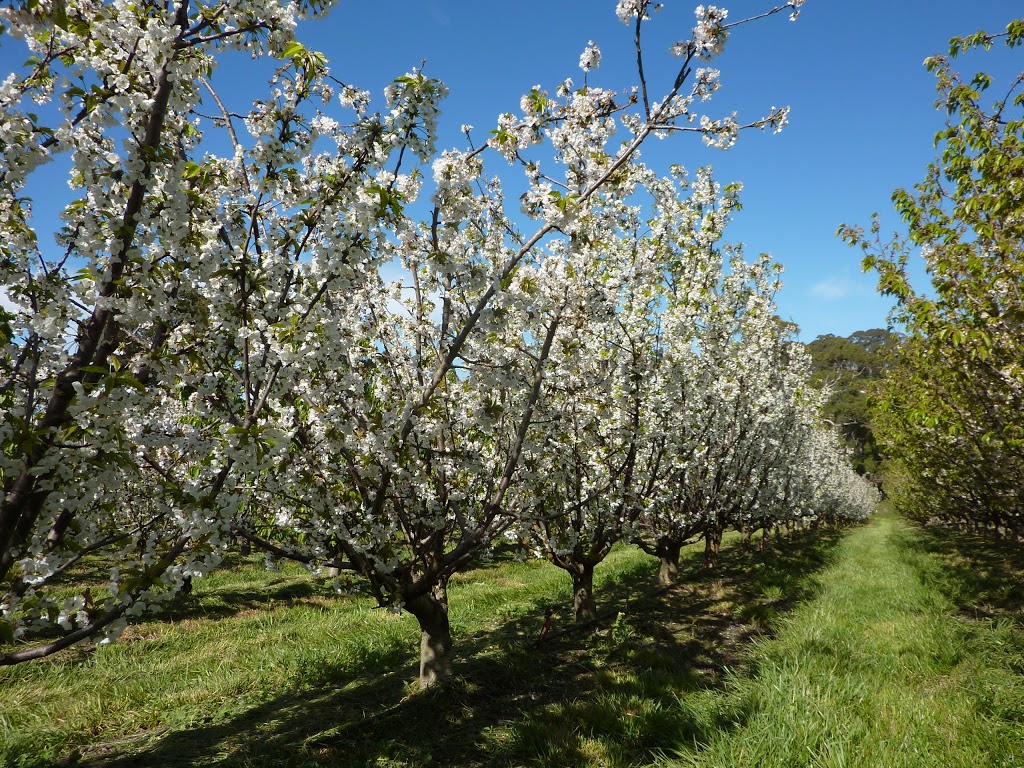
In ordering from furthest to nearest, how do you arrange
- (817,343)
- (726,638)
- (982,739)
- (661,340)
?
(817,343), (726,638), (661,340), (982,739)

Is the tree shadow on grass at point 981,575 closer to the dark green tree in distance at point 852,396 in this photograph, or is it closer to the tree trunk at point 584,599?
the tree trunk at point 584,599

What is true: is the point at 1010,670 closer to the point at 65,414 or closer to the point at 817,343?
the point at 65,414

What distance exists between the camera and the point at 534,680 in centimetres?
711

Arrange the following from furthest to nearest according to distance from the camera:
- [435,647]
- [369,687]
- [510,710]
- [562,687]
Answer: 1. [369,687]
2. [562,687]
3. [435,647]
4. [510,710]

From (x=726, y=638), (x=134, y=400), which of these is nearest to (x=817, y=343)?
(x=726, y=638)

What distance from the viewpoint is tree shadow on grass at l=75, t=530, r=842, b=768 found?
204 inches

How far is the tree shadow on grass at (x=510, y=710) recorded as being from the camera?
5.18 meters

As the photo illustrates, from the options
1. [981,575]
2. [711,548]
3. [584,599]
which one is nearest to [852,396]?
[981,575]

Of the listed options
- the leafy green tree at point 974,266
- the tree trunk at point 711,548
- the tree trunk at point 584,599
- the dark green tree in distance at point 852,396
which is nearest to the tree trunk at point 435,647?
the tree trunk at point 584,599

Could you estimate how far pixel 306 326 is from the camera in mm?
3590

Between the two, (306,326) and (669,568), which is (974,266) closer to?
(306,326)

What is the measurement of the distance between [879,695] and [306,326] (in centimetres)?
672

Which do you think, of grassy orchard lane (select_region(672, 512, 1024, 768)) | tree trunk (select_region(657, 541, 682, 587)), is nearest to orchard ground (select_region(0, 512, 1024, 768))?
grassy orchard lane (select_region(672, 512, 1024, 768))

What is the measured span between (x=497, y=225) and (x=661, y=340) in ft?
9.64
